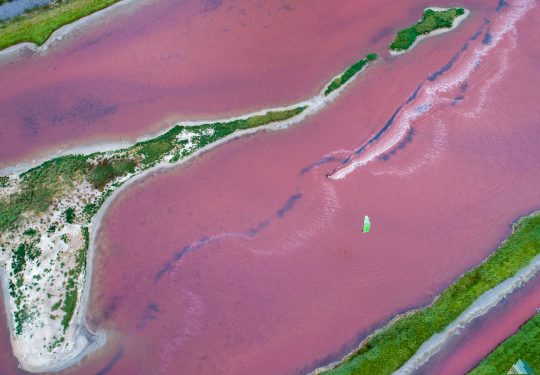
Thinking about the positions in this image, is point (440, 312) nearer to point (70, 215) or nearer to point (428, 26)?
point (428, 26)

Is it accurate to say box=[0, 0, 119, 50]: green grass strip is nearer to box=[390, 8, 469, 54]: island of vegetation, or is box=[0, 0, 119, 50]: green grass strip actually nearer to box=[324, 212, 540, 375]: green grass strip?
box=[390, 8, 469, 54]: island of vegetation

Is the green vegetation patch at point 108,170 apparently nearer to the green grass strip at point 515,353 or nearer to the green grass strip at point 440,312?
the green grass strip at point 440,312

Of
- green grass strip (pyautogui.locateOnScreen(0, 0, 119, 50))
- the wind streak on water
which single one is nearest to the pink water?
the wind streak on water

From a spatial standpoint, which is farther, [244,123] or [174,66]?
[174,66]

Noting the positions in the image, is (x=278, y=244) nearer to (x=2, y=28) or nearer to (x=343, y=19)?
(x=343, y=19)

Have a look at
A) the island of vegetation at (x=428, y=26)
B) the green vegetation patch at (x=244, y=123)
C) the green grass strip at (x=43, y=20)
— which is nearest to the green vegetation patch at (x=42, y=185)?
the green vegetation patch at (x=244, y=123)

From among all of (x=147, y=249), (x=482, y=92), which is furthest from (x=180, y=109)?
(x=482, y=92)

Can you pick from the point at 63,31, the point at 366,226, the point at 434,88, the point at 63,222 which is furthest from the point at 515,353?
the point at 63,31
